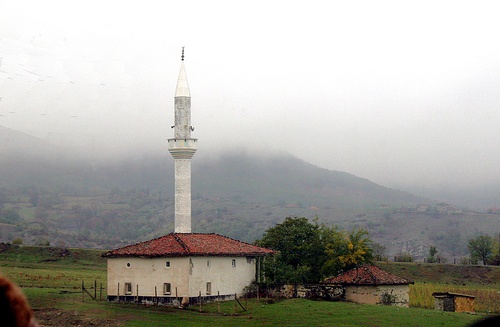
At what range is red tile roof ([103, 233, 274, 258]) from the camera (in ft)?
194

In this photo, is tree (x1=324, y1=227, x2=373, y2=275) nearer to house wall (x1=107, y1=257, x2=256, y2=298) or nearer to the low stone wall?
the low stone wall

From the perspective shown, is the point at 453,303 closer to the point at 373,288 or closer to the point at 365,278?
the point at 373,288

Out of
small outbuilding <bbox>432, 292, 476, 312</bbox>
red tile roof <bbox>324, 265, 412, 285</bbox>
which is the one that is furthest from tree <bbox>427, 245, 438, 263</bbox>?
small outbuilding <bbox>432, 292, 476, 312</bbox>

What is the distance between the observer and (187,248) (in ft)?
194

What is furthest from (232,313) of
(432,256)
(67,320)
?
(432,256)

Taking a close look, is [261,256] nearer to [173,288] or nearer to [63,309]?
[173,288]

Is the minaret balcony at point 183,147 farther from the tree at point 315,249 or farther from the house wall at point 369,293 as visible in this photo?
the house wall at point 369,293

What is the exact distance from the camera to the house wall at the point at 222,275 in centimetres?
5888

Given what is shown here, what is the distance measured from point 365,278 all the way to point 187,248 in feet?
39.7

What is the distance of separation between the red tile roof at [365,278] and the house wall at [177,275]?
704 cm

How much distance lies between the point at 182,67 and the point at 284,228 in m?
20.4

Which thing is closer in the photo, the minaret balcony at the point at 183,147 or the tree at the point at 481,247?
the minaret balcony at the point at 183,147

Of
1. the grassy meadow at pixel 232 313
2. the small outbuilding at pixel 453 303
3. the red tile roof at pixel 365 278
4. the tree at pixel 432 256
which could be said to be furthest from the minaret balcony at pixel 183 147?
the tree at pixel 432 256

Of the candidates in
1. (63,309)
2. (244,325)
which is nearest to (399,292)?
(244,325)
